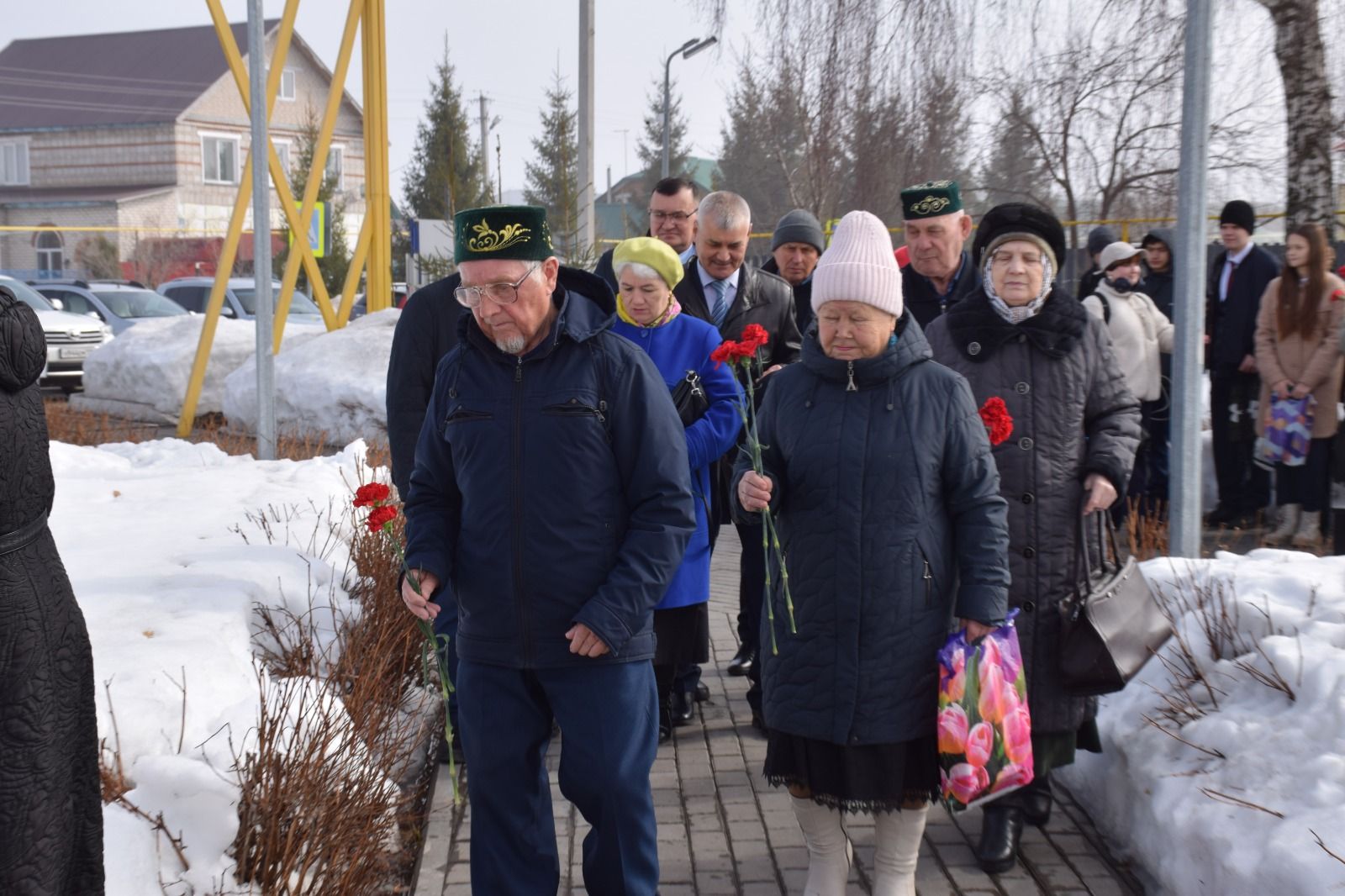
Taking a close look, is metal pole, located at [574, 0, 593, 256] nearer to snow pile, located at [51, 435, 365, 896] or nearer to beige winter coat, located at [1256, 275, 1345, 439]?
snow pile, located at [51, 435, 365, 896]

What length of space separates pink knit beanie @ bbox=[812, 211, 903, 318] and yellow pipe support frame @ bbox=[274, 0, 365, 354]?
8.66 metres

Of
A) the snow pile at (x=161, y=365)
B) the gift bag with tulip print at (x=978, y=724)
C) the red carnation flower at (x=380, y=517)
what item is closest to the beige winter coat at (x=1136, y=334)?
the gift bag with tulip print at (x=978, y=724)

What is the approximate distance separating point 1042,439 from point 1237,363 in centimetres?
566

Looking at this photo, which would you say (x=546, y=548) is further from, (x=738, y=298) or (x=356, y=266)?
(x=356, y=266)

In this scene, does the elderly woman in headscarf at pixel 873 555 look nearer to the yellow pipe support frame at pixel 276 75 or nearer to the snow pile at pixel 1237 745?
the snow pile at pixel 1237 745

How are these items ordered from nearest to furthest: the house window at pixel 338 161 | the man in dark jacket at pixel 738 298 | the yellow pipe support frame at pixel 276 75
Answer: the man in dark jacket at pixel 738 298
the yellow pipe support frame at pixel 276 75
the house window at pixel 338 161

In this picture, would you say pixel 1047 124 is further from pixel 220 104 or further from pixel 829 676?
pixel 220 104

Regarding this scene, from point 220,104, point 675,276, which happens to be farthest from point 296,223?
point 220,104

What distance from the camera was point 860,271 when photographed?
365 cm

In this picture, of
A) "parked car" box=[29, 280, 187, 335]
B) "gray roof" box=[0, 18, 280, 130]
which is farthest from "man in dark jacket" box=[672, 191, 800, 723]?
"gray roof" box=[0, 18, 280, 130]

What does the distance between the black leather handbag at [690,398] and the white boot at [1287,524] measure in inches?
197

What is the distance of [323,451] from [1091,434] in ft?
26.9

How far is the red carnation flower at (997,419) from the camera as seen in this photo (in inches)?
152

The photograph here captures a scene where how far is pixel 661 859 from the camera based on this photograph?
4297 mm
